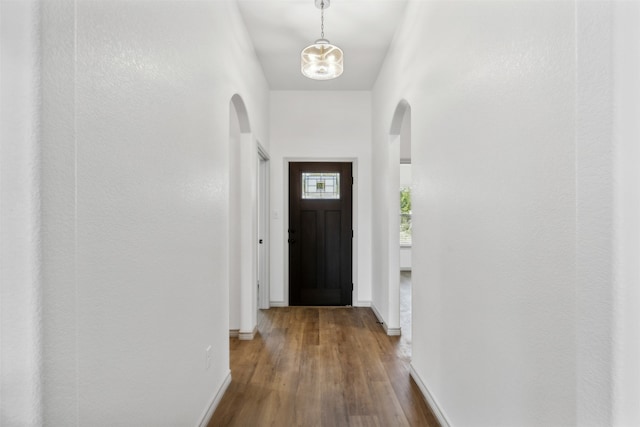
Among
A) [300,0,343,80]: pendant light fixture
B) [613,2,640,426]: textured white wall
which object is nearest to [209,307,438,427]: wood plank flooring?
[613,2,640,426]: textured white wall

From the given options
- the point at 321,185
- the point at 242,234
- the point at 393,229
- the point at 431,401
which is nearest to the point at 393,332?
the point at 393,229

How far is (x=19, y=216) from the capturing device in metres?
0.69

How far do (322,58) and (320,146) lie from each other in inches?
69.4

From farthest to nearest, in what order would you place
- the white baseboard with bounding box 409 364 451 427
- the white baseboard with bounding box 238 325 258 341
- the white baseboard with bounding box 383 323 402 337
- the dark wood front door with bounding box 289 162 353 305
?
the dark wood front door with bounding box 289 162 353 305 < the white baseboard with bounding box 383 323 402 337 < the white baseboard with bounding box 238 325 258 341 < the white baseboard with bounding box 409 364 451 427

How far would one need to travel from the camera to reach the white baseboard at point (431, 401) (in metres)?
1.84

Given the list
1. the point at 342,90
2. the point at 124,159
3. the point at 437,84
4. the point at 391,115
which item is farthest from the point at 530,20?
the point at 342,90

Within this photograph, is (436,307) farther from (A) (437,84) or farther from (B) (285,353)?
(B) (285,353)

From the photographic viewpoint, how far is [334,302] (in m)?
4.61

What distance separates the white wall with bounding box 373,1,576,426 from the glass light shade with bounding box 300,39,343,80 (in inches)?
30.6

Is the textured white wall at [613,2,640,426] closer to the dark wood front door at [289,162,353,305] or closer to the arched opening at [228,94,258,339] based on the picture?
the arched opening at [228,94,258,339]

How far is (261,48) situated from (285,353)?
2.93 metres

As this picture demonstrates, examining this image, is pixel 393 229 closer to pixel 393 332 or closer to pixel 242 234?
pixel 393 332

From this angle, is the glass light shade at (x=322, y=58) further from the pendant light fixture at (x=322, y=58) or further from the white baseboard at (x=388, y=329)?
the white baseboard at (x=388, y=329)

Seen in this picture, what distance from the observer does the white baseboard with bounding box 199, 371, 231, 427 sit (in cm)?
185
